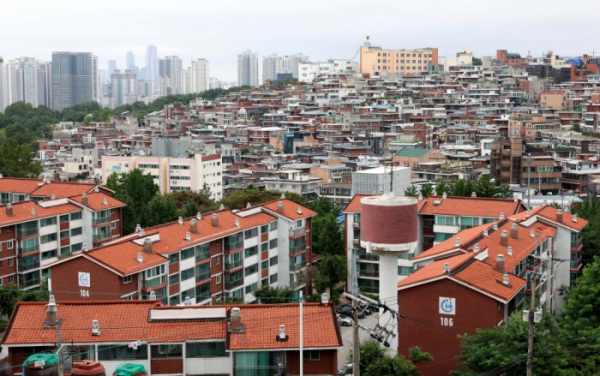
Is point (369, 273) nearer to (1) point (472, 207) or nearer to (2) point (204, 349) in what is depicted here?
(1) point (472, 207)

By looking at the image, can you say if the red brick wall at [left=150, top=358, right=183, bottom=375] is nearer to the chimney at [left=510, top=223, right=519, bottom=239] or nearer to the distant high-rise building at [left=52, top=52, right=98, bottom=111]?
the chimney at [left=510, top=223, right=519, bottom=239]

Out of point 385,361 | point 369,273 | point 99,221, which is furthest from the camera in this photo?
point 99,221

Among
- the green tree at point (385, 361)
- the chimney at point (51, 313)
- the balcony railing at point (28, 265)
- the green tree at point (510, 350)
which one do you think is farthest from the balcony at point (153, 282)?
the green tree at point (510, 350)

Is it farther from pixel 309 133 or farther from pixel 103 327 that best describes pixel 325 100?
pixel 103 327

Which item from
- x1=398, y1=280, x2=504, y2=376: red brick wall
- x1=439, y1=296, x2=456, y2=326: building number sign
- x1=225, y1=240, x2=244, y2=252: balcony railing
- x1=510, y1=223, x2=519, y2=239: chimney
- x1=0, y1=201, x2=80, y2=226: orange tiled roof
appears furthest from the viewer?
x1=0, y1=201, x2=80, y2=226: orange tiled roof

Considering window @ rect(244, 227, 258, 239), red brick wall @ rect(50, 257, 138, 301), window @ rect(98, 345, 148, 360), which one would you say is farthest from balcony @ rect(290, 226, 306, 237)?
window @ rect(98, 345, 148, 360)

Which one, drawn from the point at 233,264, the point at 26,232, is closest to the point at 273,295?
the point at 233,264

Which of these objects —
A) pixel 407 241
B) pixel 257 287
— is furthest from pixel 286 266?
pixel 407 241
